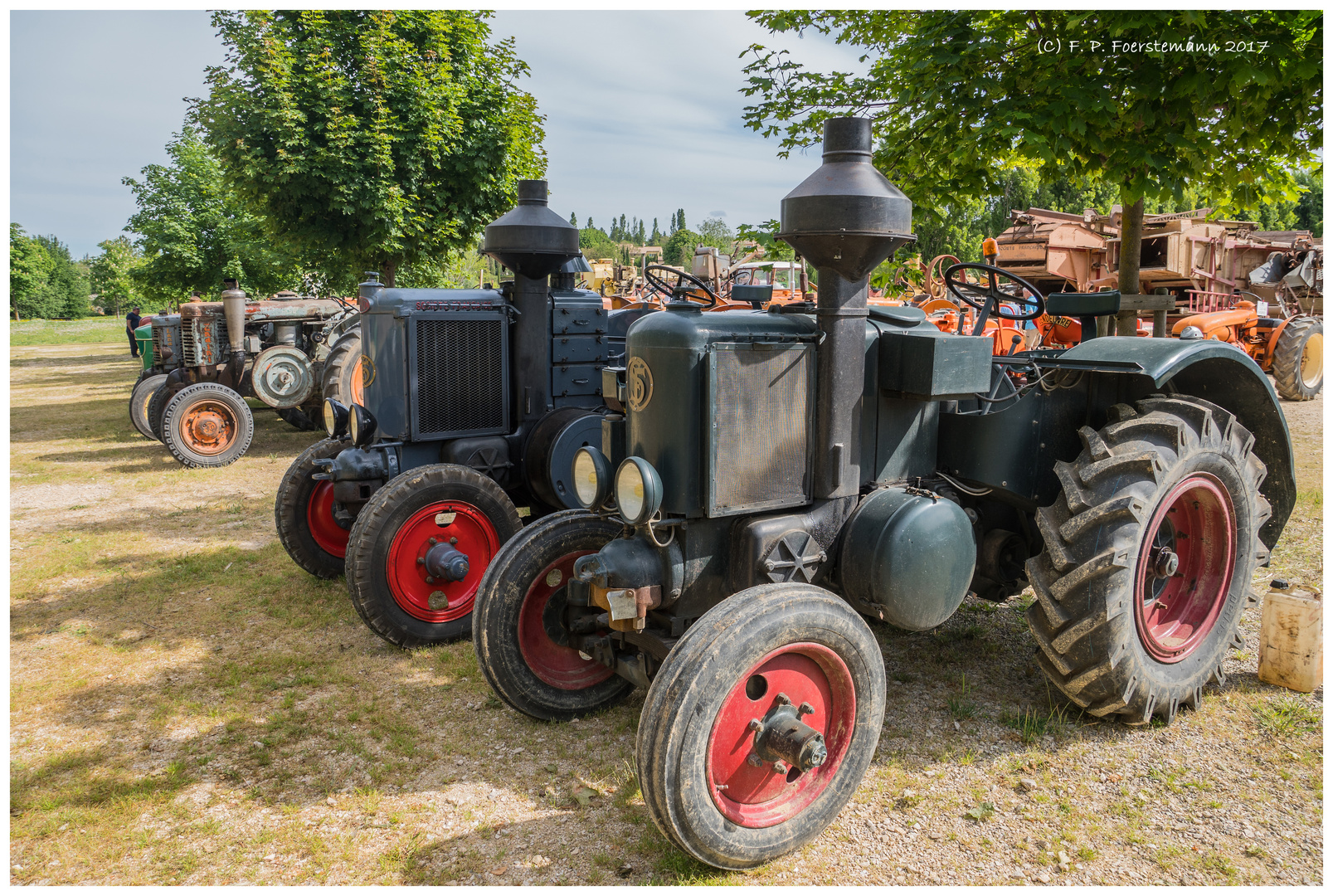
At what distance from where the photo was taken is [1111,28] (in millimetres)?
4004

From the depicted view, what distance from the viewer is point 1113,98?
167 inches

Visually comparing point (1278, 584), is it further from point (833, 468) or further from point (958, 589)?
point (833, 468)

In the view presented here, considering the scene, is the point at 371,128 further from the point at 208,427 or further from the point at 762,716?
the point at 762,716

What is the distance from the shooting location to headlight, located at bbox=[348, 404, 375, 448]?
15.8ft

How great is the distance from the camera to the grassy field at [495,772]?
98.4 inches

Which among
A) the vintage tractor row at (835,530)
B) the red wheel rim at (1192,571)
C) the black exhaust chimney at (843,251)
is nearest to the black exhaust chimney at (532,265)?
the vintage tractor row at (835,530)

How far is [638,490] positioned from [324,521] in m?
3.33

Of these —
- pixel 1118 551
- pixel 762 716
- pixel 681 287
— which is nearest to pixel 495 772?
pixel 762 716

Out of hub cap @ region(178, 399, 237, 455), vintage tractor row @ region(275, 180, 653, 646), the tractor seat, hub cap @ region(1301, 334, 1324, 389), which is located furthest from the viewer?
hub cap @ region(1301, 334, 1324, 389)

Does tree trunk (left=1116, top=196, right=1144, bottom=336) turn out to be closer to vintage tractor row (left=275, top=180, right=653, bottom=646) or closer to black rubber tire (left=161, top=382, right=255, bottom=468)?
vintage tractor row (left=275, top=180, right=653, bottom=646)

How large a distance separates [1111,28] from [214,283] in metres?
24.6

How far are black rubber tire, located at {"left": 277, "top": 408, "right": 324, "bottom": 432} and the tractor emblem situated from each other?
9.47 meters

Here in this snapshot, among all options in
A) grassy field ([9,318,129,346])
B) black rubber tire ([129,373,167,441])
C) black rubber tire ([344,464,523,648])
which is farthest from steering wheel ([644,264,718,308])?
grassy field ([9,318,129,346])

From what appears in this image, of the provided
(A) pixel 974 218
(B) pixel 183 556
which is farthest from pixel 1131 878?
(A) pixel 974 218
